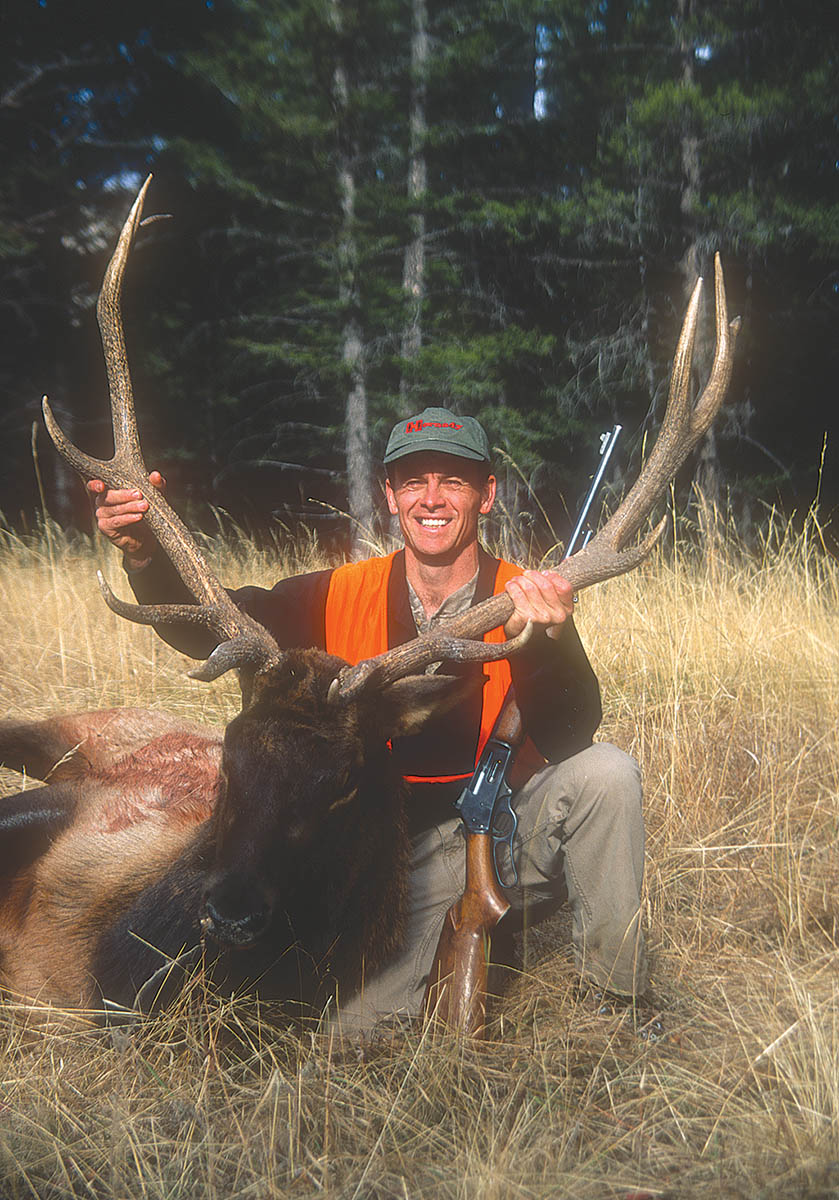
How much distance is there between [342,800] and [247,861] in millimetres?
379

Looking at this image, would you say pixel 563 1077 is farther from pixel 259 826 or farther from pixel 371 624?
pixel 371 624

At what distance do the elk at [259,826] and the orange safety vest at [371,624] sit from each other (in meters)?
0.33

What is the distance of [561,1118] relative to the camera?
2.49m

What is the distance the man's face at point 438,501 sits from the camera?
384 cm

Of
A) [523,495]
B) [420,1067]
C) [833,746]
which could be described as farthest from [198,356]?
[420,1067]

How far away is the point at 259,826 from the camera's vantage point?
2760mm

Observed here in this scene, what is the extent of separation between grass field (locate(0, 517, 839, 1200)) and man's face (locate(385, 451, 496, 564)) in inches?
61.4

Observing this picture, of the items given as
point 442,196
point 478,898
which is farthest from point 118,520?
point 442,196

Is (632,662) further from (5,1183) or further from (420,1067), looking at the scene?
(5,1183)

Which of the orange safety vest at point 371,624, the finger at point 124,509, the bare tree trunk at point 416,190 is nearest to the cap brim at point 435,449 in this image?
the orange safety vest at point 371,624

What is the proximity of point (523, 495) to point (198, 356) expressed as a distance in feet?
22.1

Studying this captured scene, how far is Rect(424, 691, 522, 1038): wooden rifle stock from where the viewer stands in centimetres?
292

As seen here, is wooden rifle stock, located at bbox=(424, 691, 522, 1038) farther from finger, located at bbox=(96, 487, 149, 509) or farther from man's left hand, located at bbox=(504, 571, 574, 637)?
finger, located at bbox=(96, 487, 149, 509)

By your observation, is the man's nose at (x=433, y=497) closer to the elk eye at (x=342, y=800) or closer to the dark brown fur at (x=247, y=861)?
the dark brown fur at (x=247, y=861)
